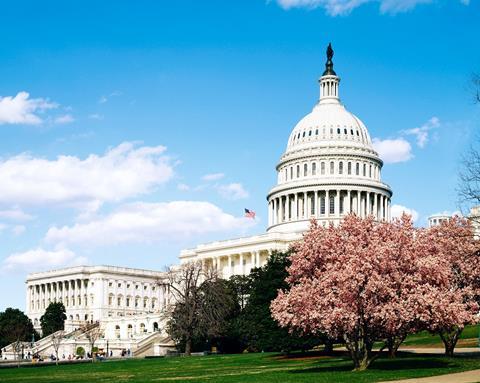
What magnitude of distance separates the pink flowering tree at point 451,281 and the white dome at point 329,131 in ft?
292

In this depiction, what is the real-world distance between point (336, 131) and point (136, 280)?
58.9m

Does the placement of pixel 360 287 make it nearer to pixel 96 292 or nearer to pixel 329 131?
pixel 329 131

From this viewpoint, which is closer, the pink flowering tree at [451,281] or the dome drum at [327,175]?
the pink flowering tree at [451,281]

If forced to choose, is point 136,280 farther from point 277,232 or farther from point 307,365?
point 307,365

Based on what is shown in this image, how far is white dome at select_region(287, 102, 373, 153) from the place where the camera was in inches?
6284

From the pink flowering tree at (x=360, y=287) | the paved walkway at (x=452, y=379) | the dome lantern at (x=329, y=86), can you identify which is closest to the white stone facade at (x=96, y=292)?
the dome lantern at (x=329, y=86)

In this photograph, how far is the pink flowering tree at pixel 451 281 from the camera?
47.7 m

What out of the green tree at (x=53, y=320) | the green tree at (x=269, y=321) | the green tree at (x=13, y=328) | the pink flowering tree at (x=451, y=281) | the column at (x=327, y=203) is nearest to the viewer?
the pink flowering tree at (x=451, y=281)

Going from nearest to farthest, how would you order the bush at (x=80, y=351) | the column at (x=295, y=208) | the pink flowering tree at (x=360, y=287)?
the pink flowering tree at (x=360, y=287), the bush at (x=80, y=351), the column at (x=295, y=208)

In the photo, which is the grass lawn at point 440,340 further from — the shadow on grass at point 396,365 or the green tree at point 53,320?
the green tree at point 53,320

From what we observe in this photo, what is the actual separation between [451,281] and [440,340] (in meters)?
21.7

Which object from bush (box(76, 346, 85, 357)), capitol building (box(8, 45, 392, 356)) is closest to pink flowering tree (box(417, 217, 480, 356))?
bush (box(76, 346, 85, 357))

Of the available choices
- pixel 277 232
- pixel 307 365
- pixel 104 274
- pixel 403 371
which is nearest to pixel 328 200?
pixel 277 232

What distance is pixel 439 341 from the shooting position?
79875 millimetres
